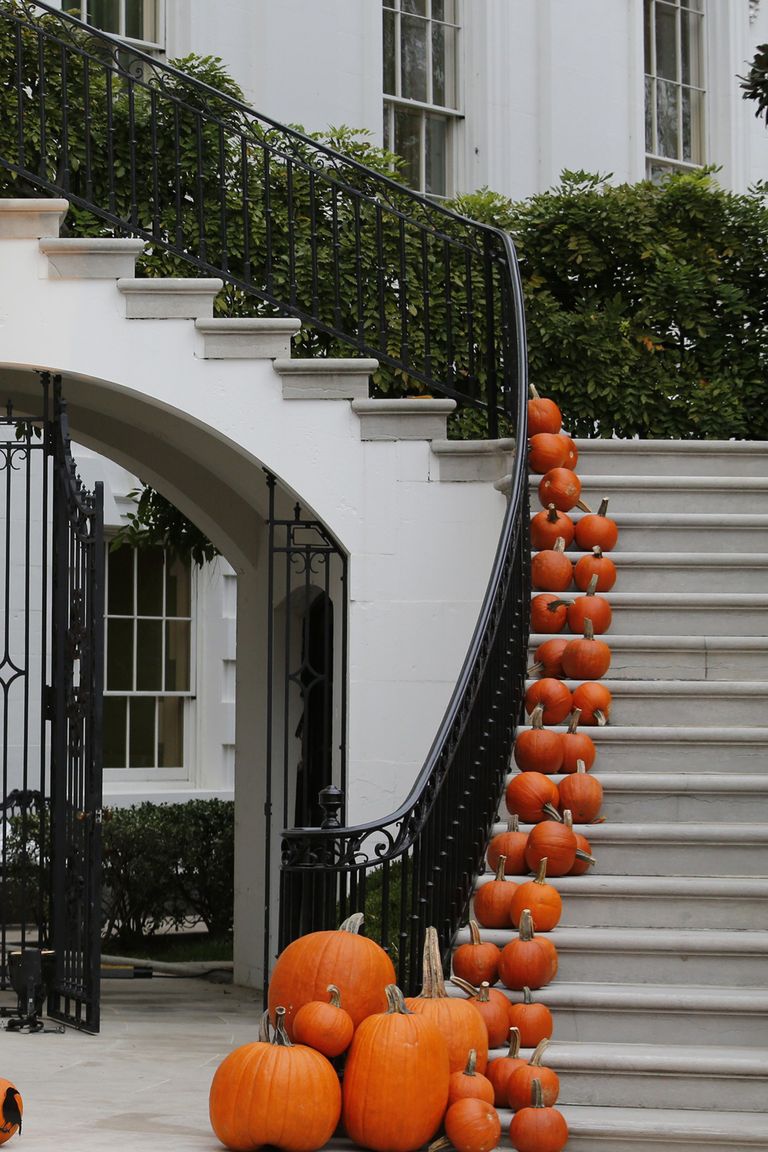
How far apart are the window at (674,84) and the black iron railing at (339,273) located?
5.27 m

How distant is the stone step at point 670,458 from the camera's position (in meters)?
8.81

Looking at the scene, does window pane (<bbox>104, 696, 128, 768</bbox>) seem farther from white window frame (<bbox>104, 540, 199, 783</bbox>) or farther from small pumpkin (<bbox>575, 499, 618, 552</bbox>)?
small pumpkin (<bbox>575, 499, 618, 552</bbox>)

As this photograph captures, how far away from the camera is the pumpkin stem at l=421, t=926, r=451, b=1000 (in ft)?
18.0

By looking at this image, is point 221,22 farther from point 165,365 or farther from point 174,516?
point 165,365

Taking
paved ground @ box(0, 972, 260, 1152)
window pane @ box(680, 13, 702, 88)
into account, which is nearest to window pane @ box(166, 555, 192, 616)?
paved ground @ box(0, 972, 260, 1152)

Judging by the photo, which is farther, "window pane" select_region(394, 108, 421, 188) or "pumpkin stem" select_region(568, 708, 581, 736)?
"window pane" select_region(394, 108, 421, 188)

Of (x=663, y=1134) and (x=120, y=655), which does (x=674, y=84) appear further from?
(x=663, y=1134)

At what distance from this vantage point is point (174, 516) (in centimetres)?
1173

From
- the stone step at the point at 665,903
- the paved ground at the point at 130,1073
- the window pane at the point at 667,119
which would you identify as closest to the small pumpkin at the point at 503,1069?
the stone step at the point at 665,903

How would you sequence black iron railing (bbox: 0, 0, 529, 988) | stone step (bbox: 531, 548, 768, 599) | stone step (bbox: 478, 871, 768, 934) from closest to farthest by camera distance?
black iron railing (bbox: 0, 0, 529, 988)
stone step (bbox: 478, 871, 768, 934)
stone step (bbox: 531, 548, 768, 599)

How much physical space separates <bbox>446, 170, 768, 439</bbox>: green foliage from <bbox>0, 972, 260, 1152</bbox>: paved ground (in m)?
4.20

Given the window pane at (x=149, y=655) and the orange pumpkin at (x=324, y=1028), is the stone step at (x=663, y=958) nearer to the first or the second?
the orange pumpkin at (x=324, y=1028)

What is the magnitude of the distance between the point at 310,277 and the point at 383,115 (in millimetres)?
4280

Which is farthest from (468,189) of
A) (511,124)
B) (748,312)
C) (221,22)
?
(748,312)
